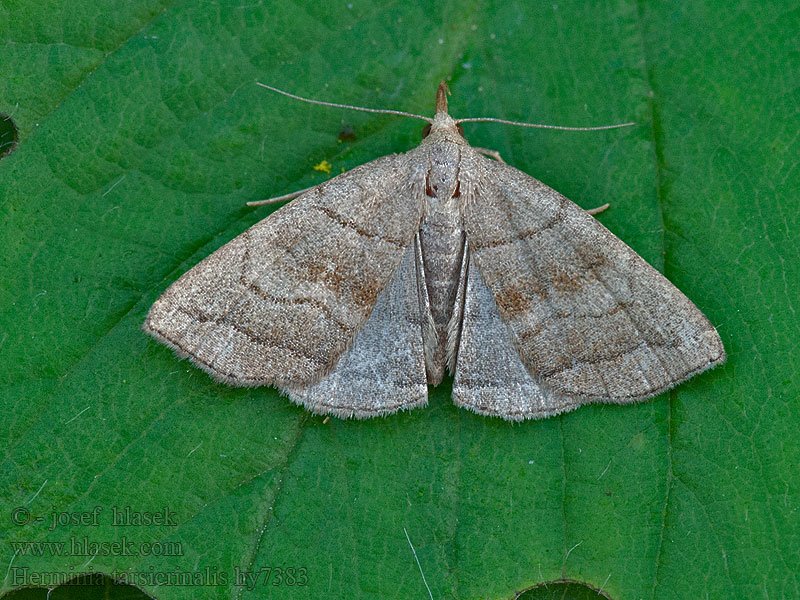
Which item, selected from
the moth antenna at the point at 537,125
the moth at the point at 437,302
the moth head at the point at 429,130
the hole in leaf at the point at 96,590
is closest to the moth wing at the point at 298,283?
the moth at the point at 437,302

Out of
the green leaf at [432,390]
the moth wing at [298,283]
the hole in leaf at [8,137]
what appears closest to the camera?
the moth wing at [298,283]

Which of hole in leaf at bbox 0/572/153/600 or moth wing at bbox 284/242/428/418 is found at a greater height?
moth wing at bbox 284/242/428/418

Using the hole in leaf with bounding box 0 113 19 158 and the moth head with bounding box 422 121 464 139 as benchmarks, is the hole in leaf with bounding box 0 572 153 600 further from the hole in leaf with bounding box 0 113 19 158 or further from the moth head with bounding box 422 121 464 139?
the moth head with bounding box 422 121 464 139

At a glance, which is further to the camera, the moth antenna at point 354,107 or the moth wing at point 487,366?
the moth antenna at point 354,107

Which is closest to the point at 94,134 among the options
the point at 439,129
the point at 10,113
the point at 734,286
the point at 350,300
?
the point at 10,113

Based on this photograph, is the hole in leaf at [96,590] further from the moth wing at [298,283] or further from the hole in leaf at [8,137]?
the hole in leaf at [8,137]

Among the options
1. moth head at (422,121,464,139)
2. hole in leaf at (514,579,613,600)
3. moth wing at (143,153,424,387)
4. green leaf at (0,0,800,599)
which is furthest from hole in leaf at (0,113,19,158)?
hole in leaf at (514,579,613,600)

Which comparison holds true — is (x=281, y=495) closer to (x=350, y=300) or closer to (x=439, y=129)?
(x=350, y=300)
